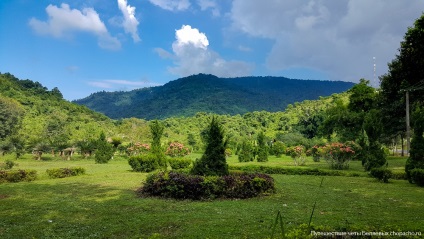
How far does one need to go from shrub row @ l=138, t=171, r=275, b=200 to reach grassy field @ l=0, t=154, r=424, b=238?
0.59m

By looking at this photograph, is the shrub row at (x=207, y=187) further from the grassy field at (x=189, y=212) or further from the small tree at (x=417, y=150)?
the small tree at (x=417, y=150)

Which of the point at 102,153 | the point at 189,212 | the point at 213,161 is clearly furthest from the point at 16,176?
the point at 102,153

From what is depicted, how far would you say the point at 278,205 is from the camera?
1026 cm

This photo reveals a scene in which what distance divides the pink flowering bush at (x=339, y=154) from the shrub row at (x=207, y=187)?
42.8 feet

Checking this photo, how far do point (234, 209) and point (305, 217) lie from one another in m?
2.28

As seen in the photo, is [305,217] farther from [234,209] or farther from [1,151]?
[1,151]

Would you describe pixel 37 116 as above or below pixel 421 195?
above

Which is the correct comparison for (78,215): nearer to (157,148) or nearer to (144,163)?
(144,163)

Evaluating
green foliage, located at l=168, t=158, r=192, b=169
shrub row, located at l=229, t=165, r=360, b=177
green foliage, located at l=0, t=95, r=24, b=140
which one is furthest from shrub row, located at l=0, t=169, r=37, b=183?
green foliage, located at l=0, t=95, r=24, b=140

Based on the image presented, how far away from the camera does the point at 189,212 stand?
927 cm

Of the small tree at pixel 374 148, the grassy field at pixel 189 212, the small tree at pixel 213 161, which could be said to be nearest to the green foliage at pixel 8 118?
the grassy field at pixel 189 212

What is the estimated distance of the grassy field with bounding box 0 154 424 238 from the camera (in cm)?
716

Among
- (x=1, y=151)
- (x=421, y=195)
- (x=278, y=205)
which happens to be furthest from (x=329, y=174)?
(x=1, y=151)

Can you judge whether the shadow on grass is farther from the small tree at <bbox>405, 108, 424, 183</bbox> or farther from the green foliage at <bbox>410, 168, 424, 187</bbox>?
the small tree at <bbox>405, 108, 424, 183</bbox>
